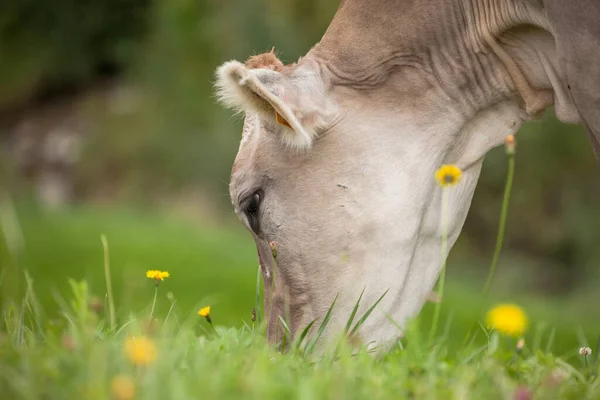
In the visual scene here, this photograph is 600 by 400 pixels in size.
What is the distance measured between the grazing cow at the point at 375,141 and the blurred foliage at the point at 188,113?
7800 millimetres

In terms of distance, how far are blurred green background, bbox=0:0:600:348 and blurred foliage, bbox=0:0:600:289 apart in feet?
0.09

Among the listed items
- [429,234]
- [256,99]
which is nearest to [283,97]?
[256,99]

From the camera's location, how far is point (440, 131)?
3904 millimetres

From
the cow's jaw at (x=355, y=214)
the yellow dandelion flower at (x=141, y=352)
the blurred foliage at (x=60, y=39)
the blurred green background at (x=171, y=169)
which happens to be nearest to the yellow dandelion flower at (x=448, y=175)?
the cow's jaw at (x=355, y=214)

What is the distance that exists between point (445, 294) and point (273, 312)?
6.71 metres

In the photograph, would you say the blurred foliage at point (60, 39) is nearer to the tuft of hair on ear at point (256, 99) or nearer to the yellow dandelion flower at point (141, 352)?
the tuft of hair on ear at point (256, 99)

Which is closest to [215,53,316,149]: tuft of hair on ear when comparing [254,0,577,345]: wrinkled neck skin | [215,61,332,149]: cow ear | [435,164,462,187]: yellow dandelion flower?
[215,61,332,149]: cow ear

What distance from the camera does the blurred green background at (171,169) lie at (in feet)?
36.0

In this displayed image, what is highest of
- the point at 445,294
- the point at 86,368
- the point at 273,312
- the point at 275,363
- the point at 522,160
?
the point at 86,368

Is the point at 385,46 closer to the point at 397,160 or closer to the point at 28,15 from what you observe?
the point at 397,160

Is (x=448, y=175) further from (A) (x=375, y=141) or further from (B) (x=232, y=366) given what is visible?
(B) (x=232, y=366)

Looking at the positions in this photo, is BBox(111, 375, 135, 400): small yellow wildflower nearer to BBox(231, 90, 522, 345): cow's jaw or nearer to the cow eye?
BBox(231, 90, 522, 345): cow's jaw

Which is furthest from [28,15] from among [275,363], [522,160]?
[275,363]

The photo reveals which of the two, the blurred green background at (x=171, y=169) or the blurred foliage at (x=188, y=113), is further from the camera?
the blurred foliage at (x=188, y=113)
